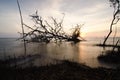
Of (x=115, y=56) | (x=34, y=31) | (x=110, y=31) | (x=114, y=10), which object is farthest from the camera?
(x=110, y=31)

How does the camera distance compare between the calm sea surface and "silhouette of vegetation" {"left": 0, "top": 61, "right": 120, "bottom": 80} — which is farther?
the calm sea surface

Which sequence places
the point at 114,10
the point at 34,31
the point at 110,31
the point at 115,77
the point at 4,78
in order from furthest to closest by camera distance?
1. the point at 110,31
2. the point at 114,10
3. the point at 115,77
4. the point at 4,78
5. the point at 34,31

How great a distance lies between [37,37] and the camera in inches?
194

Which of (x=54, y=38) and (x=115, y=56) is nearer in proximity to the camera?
(x=54, y=38)

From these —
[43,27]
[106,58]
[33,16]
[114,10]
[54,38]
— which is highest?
[114,10]

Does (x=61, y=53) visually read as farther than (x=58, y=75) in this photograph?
Yes

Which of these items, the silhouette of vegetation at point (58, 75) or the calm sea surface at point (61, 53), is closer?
the silhouette of vegetation at point (58, 75)

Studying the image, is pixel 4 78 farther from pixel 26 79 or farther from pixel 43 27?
pixel 43 27

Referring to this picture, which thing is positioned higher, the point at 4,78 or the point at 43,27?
the point at 43,27

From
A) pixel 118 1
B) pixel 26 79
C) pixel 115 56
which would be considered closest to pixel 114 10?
pixel 118 1

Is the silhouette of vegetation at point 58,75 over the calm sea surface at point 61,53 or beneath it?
over

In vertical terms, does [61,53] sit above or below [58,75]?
below

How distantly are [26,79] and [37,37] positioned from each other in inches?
253

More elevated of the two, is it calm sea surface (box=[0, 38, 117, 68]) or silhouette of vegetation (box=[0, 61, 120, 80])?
silhouette of vegetation (box=[0, 61, 120, 80])
